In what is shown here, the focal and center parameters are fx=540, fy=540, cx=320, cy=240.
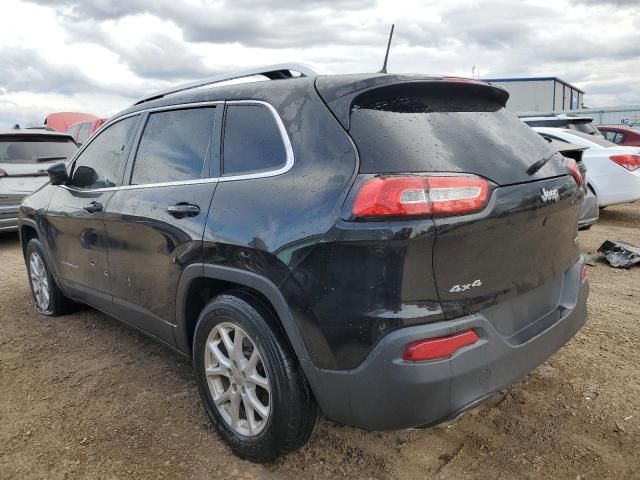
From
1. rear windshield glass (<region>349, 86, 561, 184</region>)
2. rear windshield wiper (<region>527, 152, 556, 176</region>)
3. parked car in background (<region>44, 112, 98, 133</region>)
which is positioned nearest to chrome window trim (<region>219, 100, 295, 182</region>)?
rear windshield glass (<region>349, 86, 561, 184</region>)

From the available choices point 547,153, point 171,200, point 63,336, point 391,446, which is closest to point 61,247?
point 63,336

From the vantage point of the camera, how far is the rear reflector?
1.93 m

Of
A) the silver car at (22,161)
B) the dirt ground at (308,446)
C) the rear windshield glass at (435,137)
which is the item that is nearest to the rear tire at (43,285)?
the dirt ground at (308,446)

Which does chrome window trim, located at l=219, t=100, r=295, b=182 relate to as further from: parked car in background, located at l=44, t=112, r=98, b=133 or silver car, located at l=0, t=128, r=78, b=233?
parked car in background, located at l=44, t=112, r=98, b=133

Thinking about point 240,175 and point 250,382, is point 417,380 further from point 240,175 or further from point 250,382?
point 240,175

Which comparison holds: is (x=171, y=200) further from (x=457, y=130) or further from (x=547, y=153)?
(x=547, y=153)

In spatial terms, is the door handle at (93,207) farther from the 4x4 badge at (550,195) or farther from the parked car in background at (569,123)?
the parked car in background at (569,123)

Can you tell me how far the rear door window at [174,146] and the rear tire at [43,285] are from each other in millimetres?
1781

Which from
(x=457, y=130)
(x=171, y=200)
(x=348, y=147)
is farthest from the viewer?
(x=171, y=200)

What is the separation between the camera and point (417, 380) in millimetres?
1934

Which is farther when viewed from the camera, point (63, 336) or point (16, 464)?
point (63, 336)

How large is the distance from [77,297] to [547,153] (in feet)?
11.0

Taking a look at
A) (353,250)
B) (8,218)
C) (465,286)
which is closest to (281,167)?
(353,250)

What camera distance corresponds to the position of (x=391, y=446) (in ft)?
8.59
